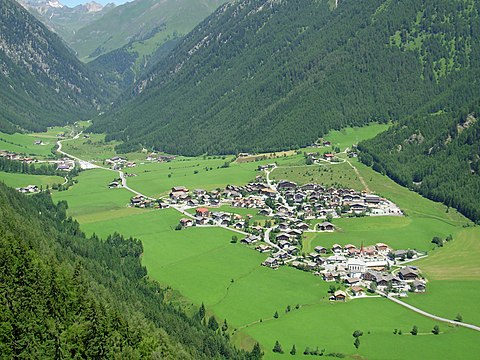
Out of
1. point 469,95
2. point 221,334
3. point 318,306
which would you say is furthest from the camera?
point 469,95

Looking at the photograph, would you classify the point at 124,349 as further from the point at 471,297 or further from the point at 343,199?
the point at 343,199

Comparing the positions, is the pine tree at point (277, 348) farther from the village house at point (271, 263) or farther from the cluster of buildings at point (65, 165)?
the cluster of buildings at point (65, 165)

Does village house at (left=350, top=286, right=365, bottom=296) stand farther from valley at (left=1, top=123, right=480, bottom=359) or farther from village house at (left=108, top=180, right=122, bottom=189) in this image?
village house at (left=108, top=180, right=122, bottom=189)

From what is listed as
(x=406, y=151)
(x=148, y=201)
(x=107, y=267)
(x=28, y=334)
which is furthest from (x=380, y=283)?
(x=406, y=151)

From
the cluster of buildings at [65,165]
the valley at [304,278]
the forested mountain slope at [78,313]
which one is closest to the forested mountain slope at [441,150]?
the valley at [304,278]

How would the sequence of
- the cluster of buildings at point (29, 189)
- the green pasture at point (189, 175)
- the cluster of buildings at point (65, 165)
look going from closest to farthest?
1. the cluster of buildings at point (29, 189)
2. the green pasture at point (189, 175)
3. the cluster of buildings at point (65, 165)

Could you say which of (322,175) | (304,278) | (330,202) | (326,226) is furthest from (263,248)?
(322,175)

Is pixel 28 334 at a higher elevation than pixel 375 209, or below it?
higher
